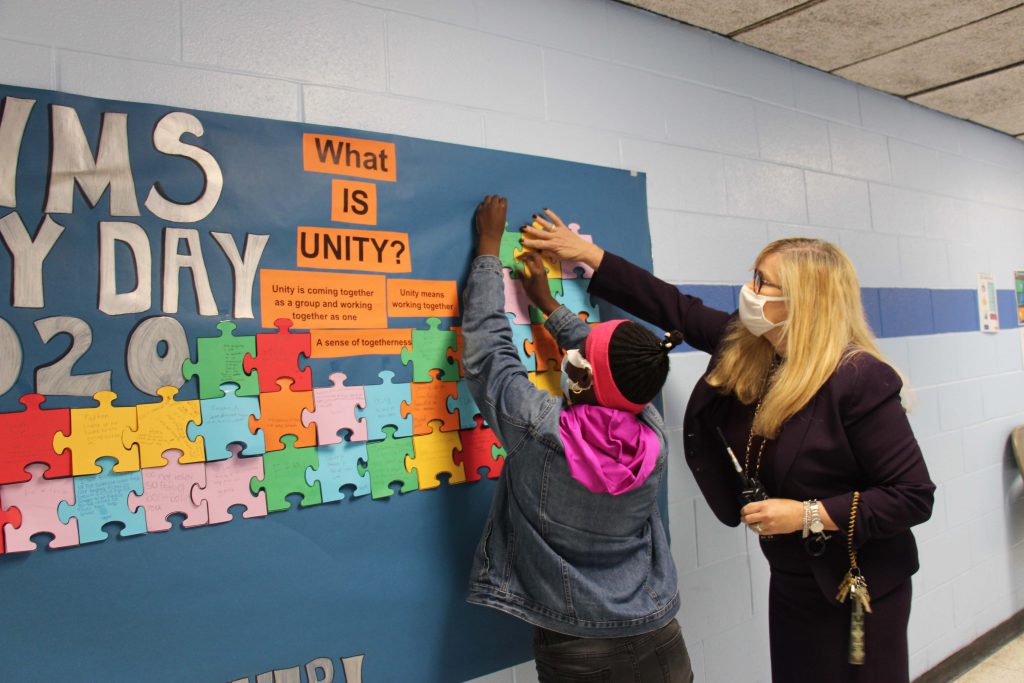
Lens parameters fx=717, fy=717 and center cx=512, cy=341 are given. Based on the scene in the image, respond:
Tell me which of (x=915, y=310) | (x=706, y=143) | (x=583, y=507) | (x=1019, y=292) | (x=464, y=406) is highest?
(x=706, y=143)

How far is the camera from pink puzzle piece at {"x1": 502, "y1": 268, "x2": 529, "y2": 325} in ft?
6.20

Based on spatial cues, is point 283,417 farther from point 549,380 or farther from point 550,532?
point 549,380

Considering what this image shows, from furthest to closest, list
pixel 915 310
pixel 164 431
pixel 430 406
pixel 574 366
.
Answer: pixel 915 310, pixel 430 406, pixel 574 366, pixel 164 431

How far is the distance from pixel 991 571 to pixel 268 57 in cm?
400

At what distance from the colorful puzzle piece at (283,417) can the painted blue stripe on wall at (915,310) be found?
5.18ft

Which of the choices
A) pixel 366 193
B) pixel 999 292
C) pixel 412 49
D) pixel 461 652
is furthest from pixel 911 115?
pixel 461 652

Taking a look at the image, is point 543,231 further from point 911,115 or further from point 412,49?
Result: point 911,115

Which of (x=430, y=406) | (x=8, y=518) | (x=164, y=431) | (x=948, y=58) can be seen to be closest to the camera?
(x=8, y=518)

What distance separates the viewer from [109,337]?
1.35 meters

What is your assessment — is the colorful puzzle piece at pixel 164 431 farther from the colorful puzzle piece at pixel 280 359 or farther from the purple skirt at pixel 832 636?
the purple skirt at pixel 832 636

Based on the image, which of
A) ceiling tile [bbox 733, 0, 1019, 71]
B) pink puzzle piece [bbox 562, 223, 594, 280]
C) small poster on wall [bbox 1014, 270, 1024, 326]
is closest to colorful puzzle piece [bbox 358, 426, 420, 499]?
pink puzzle piece [bbox 562, 223, 594, 280]

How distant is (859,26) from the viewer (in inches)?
100

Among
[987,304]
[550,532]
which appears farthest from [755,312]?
[987,304]

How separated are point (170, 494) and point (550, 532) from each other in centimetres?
76
